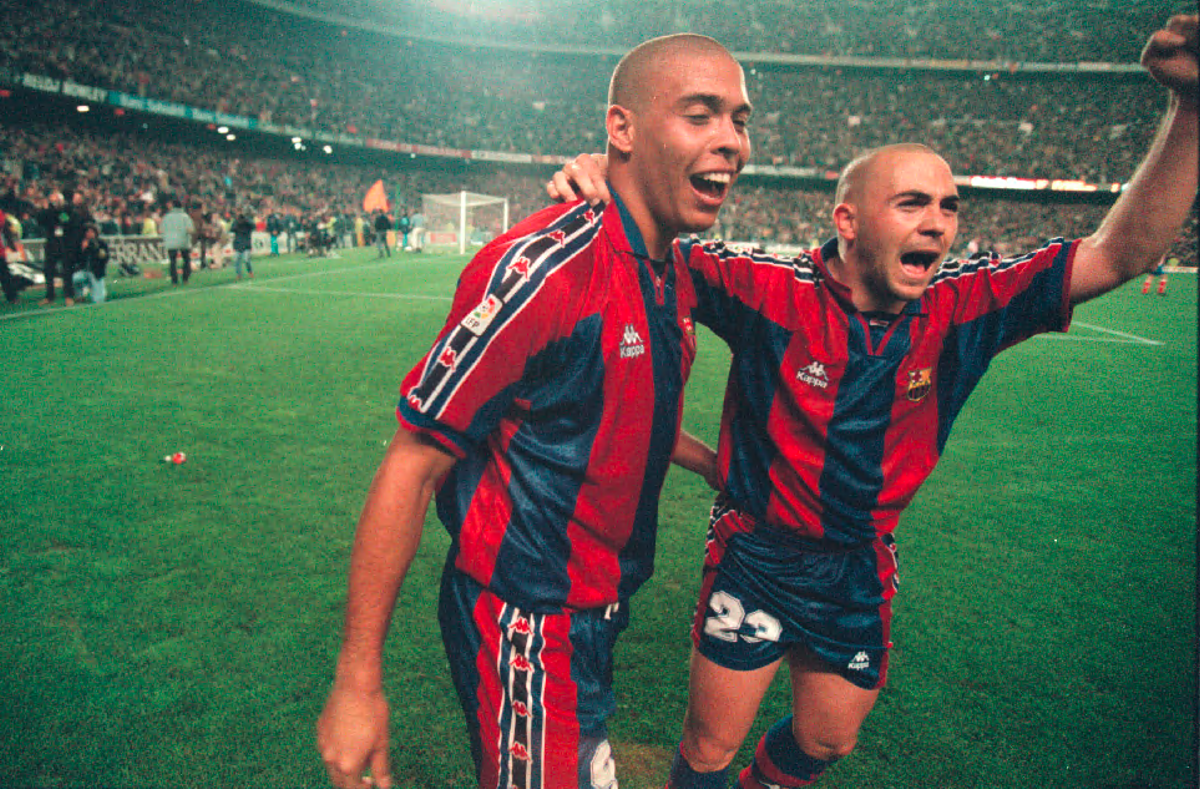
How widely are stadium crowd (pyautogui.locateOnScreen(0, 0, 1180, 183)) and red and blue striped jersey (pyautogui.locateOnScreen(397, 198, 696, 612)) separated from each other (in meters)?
36.4

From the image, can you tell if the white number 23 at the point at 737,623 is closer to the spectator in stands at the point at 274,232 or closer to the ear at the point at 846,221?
the ear at the point at 846,221

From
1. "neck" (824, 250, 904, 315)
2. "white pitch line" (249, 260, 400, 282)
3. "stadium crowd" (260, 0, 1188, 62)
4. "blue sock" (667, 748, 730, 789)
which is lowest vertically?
"blue sock" (667, 748, 730, 789)

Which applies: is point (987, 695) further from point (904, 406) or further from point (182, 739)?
point (182, 739)

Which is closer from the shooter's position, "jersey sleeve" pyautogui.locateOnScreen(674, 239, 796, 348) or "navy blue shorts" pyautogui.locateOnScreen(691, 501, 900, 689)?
"navy blue shorts" pyautogui.locateOnScreen(691, 501, 900, 689)

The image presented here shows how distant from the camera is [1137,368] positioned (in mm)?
11078

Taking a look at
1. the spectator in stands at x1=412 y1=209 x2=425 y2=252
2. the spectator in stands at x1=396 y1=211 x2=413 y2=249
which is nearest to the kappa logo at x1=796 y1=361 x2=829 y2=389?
the spectator in stands at x1=412 y1=209 x2=425 y2=252

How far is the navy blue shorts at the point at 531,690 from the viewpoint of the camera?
156 centimetres

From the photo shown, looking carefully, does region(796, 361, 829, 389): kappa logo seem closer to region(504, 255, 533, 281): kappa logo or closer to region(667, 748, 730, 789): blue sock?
region(504, 255, 533, 281): kappa logo

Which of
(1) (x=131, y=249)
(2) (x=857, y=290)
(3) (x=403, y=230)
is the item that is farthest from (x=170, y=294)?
(3) (x=403, y=230)

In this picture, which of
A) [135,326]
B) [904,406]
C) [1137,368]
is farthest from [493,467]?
[1137,368]

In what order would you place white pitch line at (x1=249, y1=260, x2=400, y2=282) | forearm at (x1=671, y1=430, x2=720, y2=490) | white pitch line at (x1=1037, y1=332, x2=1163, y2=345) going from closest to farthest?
A: forearm at (x1=671, y1=430, x2=720, y2=490), white pitch line at (x1=1037, y1=332, x2=1163, y2=345), white pitch line at (x1=249, y1=260, x2=400, y2=282)

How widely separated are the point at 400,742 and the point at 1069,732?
2741mm

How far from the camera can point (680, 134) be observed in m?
1.65

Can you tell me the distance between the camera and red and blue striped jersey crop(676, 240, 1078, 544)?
7.02ft
